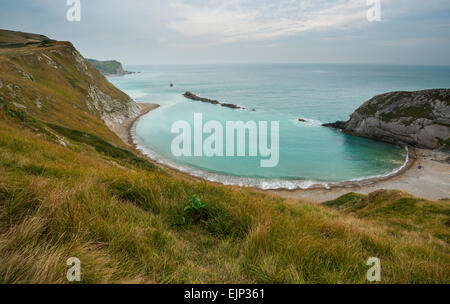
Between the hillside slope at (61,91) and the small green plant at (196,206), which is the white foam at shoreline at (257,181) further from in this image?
the small green plant at (196,206)

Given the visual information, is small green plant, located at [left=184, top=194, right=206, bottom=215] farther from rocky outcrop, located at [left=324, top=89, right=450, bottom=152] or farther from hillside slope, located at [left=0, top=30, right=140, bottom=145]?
rocky outcrop, located at [left=324, top=89, right=450, bottom=152]

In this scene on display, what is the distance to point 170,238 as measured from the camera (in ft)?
10.5

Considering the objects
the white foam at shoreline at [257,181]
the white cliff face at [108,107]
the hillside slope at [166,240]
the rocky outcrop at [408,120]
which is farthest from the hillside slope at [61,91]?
the rocky outcrop at [408,120]

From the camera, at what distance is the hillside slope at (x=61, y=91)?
3212 centimetres

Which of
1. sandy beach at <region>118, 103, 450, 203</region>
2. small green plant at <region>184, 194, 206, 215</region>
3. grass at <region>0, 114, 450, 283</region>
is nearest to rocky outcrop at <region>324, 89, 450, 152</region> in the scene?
sandy beach at <region>118, 103, 450, 203</region>

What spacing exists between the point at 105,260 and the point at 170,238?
104 cm

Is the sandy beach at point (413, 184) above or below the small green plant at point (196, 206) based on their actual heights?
below

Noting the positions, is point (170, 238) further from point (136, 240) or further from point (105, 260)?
point (105, 260)

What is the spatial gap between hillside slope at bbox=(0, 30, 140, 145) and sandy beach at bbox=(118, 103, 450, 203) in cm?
1434

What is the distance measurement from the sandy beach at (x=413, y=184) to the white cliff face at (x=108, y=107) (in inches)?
651

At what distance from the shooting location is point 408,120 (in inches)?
2272

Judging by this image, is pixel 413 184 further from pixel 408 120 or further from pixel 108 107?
pixel 108 107

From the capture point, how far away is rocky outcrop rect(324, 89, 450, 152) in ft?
173
